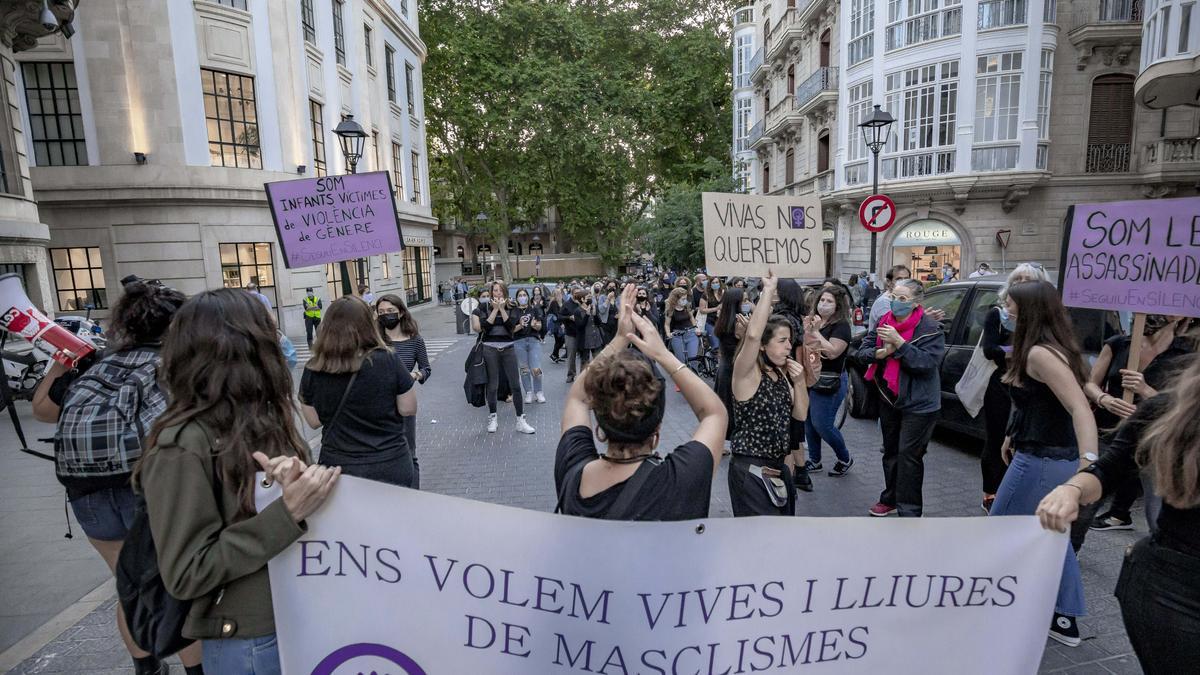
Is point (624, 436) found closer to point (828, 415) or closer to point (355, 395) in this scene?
point (355, 395)

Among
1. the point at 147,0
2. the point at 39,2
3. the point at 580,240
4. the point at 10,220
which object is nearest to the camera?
the point at 39,2

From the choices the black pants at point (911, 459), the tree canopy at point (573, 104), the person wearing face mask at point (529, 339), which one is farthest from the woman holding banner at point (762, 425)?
the tree canopy at point (573, 104)

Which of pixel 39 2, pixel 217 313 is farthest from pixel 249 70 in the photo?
pixel 217 313

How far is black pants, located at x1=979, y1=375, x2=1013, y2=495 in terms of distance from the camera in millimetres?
4445

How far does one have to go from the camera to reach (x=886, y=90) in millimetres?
21078

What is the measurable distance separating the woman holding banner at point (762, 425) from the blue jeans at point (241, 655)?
2476 mm

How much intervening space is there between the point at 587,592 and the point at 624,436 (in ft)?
1.58

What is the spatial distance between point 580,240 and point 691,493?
42915mm

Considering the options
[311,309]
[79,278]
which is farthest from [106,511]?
[79,278]

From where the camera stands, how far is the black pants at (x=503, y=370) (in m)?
7.91

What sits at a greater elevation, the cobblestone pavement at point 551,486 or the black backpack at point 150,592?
the black backpack at point 150,592

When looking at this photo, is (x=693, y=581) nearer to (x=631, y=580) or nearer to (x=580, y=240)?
(x=631, y=580)

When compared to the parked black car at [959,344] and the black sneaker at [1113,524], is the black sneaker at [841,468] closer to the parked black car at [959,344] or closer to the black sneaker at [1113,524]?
the parked black car at [959,344]

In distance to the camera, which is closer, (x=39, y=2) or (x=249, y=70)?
(x=39, y=2)
